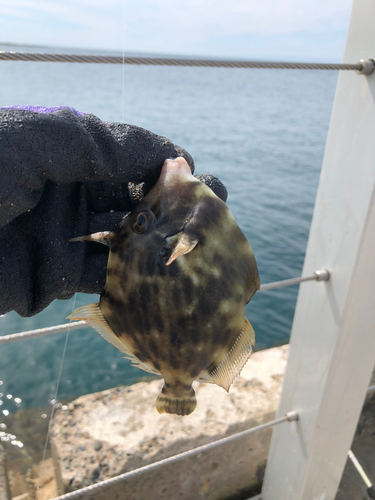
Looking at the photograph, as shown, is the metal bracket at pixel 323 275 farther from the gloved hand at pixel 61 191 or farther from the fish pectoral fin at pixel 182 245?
the fish pectoral fin at pixel 182 245

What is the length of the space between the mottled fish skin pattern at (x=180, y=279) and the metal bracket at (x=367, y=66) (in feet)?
2.93

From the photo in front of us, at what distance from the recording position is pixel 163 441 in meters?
2.25

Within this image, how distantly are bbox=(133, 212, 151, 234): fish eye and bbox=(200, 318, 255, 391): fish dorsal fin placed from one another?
0.34 metres

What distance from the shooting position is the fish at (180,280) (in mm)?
891

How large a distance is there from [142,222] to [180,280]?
16 centimetres

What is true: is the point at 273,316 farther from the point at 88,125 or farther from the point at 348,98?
the point at 88,125

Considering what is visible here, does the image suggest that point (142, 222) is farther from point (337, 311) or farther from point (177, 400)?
point (337, 311)

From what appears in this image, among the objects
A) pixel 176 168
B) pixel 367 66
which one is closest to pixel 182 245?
pixel 176 168

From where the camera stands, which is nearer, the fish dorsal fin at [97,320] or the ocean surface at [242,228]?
the fish dorsal fin at [97,320]

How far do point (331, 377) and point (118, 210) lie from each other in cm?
134

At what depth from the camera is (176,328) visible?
92 centimetres

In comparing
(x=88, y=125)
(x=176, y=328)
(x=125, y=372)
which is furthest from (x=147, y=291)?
(x=125, y=372)

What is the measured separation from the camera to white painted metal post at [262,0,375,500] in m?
1.46

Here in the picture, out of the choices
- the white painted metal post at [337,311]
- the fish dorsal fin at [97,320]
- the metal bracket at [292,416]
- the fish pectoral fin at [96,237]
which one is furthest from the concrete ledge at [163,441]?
the fish pectoral fin at [96,237]
